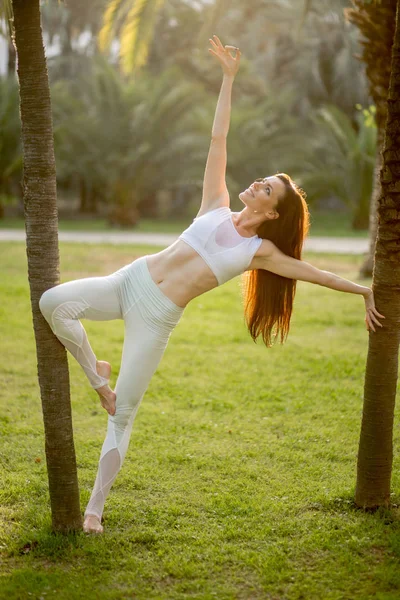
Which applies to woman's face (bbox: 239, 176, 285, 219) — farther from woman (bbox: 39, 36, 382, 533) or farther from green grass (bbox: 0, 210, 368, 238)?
green grass (bbox: 0, 210, 368, 238)

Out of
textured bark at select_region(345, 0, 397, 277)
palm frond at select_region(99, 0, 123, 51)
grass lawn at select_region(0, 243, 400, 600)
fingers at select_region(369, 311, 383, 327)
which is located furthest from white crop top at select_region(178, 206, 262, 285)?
palm frond at select_region(99, 0, 123, 51)

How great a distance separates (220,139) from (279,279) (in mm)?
926

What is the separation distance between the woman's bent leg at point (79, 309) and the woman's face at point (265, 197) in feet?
3.05

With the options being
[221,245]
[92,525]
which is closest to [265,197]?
[221,245]

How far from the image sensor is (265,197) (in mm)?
4199

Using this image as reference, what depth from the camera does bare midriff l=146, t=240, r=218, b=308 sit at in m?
4.10

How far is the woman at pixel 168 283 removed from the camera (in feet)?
13.2

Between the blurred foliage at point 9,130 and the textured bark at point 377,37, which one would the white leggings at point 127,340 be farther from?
the blurred foliage at point 9,130

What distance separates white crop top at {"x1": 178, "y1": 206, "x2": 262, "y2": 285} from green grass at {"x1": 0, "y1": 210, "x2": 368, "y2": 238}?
16.2 meters

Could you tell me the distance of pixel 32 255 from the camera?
3.86 metres

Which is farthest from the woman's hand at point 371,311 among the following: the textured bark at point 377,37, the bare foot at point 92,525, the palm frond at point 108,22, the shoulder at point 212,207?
the palm frond at point 108,22

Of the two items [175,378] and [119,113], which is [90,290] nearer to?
[175,378]

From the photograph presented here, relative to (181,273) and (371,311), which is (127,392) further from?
(371,311)

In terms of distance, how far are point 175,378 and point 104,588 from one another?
3.81m
